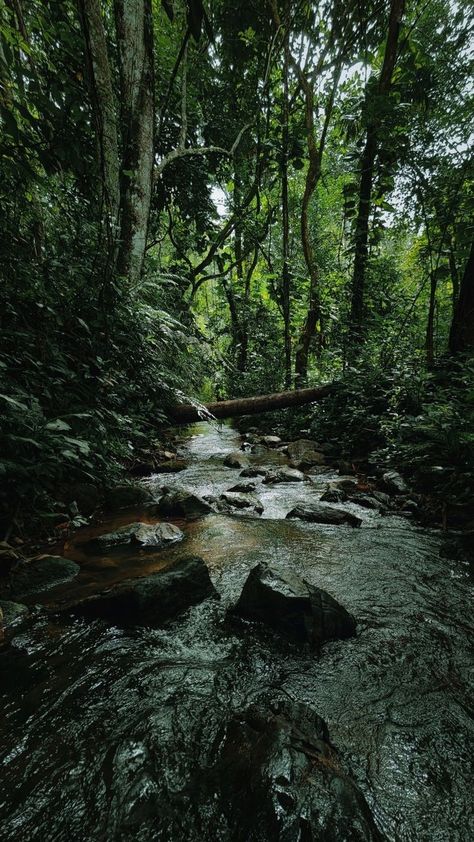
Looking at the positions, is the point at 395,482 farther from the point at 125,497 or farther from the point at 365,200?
the point at 365,200

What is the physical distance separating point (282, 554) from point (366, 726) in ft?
5.64

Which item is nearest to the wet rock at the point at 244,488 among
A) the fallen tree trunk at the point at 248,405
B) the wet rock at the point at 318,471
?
the fallen tree trunk at the point at 248,405

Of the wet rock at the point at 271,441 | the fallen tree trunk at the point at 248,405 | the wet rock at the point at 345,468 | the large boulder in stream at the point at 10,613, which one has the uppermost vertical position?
the fallen tree trunk at the point at 248,405

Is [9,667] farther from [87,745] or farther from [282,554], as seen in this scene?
[282,554]

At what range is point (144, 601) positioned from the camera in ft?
7.80

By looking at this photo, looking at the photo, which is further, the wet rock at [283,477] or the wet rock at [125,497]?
the wet rock at [283,477]

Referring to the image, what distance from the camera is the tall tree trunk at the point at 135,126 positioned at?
5.71 m

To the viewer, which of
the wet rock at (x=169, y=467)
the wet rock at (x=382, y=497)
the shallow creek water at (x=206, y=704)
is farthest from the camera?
the wet rock at (x=169, y=467)

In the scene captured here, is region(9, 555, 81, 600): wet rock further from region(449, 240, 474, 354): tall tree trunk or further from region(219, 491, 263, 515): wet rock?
region(449, 240, 474, 354): tall tree trunk

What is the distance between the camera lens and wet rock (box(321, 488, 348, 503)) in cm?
491

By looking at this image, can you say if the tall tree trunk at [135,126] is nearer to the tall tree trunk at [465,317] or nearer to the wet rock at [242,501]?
the wet rock at [242,501]

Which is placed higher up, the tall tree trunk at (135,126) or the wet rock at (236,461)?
the tall tree trunk at (135,126)

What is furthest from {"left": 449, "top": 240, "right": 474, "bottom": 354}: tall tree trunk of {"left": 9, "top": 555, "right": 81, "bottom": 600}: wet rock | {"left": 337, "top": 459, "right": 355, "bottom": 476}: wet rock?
{"left": 9, "top": 555, "right": 81, "bottom": 600}: wet rock

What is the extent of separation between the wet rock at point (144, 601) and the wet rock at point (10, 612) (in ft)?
0.94
